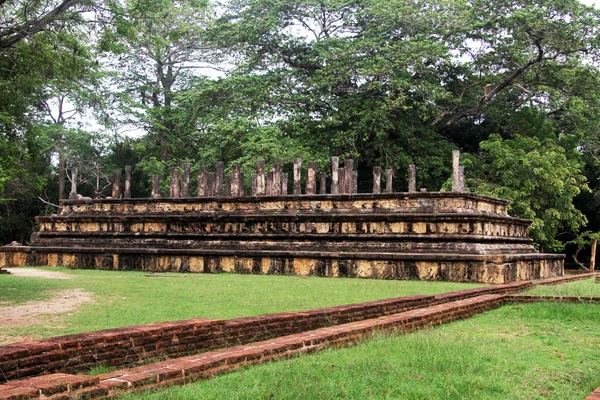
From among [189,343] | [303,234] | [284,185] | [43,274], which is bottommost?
[43,274]

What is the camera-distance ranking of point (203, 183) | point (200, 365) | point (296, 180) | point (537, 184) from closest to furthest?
point (200, 365) → point (296, 180) → point (203, 183) → point (537, 184)

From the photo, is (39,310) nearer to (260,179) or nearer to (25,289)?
(25,289)

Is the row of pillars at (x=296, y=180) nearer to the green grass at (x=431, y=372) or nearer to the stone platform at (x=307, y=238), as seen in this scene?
the stone platform at (x=307, y=238)

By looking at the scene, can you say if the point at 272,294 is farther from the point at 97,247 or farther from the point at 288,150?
the point at 288,150

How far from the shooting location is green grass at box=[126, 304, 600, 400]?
3.95 metres

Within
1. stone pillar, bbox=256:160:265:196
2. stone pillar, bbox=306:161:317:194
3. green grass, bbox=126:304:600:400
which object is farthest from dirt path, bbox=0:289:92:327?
stone pillar, bbox=256:160:265:196

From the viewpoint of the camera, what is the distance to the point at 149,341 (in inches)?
199

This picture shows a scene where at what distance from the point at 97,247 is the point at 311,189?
687cm

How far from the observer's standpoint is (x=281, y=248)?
16438 millimetres

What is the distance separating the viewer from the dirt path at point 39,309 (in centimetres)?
655

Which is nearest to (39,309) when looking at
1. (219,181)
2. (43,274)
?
(43,274)

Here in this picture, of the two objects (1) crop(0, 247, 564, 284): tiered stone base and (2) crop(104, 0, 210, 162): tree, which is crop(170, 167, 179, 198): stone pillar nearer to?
(1) crop(0, 247, 564, 284): tiered stone base

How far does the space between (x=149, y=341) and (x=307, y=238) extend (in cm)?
1148

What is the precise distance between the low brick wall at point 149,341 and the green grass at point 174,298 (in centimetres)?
92
